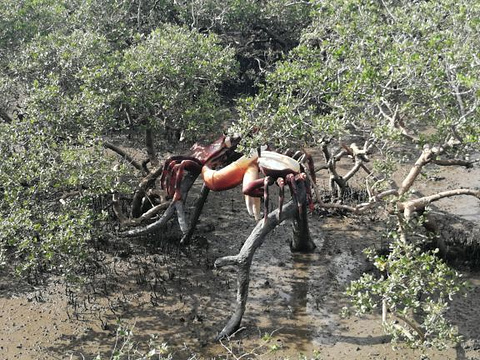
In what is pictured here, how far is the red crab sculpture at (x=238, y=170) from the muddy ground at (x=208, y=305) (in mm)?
2235

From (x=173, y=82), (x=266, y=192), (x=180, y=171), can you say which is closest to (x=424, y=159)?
(x=266, y=192)

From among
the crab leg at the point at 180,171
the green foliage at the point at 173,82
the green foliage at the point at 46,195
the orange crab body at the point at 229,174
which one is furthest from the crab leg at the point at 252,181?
the green foliage at the point at 46,195

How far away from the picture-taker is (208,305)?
504 inches

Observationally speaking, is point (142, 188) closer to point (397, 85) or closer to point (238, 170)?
point (238, 170)

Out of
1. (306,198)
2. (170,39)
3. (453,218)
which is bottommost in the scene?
(453,218)

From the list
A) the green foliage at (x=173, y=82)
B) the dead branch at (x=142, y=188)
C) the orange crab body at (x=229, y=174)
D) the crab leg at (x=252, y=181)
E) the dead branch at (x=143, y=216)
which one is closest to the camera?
the crab leg at (x=252, y=181)

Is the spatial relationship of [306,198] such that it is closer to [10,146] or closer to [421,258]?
[421,258]

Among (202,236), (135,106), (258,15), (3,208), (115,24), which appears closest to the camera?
(3,208)

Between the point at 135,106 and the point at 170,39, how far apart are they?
230cm

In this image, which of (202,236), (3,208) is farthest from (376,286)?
(3,208)

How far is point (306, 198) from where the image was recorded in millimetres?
11883

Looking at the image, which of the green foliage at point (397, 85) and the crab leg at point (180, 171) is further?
the crab leg at point (180, 171)

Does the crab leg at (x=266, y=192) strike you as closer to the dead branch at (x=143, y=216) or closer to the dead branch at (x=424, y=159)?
the dead branch at (x=424, y=159)

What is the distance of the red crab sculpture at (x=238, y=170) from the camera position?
451 inches
